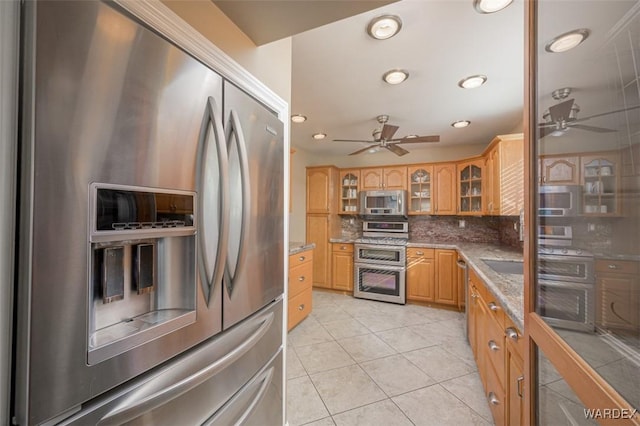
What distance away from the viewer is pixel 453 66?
1.99m

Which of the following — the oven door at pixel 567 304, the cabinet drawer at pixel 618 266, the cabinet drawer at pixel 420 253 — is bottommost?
the cabinet drawer at pixel 420 253

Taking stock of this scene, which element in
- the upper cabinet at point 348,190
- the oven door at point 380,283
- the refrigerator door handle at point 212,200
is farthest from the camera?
the upper cabinet at point 348,190

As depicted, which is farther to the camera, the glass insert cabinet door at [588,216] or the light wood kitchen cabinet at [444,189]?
the light wood kitchen cabinet at [444,189]

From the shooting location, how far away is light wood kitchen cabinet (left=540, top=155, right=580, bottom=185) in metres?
0.73

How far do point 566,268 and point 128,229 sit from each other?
1.25 meters

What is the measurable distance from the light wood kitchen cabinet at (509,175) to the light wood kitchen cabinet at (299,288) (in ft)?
7.90

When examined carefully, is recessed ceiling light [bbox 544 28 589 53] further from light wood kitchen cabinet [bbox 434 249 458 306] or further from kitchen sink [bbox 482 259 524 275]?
light wood kitchen cabinet [bbox 434 249 458 306]

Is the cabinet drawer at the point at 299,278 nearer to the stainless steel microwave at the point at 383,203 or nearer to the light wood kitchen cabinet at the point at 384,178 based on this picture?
the stainless steel microwave at the point at 383,203

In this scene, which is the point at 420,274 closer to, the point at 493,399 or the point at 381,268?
the point at 381,268

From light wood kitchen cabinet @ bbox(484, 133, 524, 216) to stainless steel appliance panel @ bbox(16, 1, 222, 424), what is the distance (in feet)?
11.3

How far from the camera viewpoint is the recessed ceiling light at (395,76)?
207 centimetres

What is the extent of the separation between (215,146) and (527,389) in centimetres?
136

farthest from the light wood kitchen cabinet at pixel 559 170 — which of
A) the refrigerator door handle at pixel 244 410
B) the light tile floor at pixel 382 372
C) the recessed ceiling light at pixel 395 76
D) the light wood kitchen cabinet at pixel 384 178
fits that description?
the light wood kitchen cabinet at pixel 384 178

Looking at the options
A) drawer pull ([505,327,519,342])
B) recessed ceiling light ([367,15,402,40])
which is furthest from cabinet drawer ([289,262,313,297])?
recessed ceiling light ([367,15,402,40])
